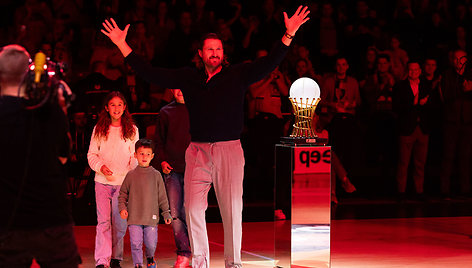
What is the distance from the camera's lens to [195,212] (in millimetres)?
6180

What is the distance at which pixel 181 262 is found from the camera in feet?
23.5

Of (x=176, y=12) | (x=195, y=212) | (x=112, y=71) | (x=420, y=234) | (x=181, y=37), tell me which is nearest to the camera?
(x=195, y=212)

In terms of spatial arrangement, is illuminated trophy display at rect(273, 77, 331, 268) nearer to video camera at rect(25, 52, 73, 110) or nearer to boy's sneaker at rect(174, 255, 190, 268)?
boy's sneaker at rect(174, 255, 190, 268)

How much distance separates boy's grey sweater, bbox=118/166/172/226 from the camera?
6.75m

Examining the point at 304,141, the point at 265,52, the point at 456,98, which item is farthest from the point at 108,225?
the point at 456,98

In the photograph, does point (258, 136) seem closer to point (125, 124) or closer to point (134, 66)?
point (125, 124)

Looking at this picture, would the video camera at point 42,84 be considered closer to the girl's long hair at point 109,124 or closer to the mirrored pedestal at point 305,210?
the girl's long hair at point 109,124

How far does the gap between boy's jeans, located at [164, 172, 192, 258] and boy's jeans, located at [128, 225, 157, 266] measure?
17.6 inches

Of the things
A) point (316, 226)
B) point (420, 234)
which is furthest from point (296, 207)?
point (420, 234)

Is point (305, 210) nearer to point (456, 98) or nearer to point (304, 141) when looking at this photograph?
point (304, 141)

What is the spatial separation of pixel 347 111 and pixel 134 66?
6.20 meters

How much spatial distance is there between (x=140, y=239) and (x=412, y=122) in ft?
20.2

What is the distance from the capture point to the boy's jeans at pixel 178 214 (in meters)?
7.21

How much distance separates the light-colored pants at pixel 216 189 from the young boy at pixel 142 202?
24.4 inches
